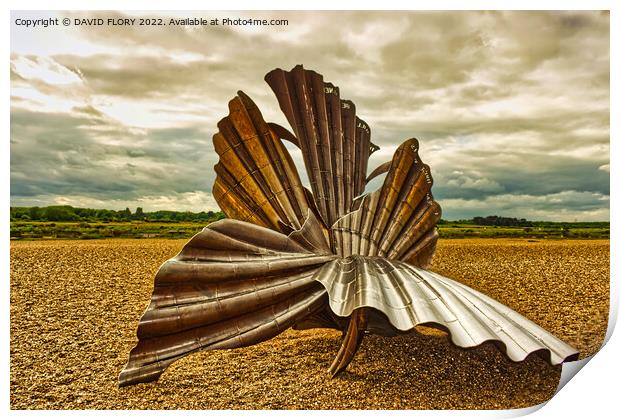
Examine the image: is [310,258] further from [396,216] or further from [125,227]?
[125,227]

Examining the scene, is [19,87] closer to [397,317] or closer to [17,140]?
[17,140]

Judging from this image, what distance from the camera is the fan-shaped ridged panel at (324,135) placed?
433 cm

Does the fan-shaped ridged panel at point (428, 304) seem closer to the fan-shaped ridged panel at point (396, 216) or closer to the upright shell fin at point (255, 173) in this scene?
the fan-shaped ridged panel at point (396, 216)

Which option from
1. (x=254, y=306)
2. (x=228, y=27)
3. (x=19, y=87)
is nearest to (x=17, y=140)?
(x=19, y=87)

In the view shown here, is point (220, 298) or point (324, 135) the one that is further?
point (324, 135)

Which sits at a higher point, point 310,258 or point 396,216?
point 396,216

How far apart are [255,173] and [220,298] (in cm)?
132

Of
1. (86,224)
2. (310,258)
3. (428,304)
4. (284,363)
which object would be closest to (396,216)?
(310,258)

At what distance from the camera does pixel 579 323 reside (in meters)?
5.11

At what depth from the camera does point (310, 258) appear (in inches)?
141

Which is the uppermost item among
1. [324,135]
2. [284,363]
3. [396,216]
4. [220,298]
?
[324,135]

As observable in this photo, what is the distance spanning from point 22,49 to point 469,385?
489cm

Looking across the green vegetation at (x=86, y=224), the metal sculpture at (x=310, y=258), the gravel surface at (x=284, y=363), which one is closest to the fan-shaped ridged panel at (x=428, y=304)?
the metal sculpture at (x=310, y=258)

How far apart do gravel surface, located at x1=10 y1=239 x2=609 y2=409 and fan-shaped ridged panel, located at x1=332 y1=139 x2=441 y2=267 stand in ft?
3.21
